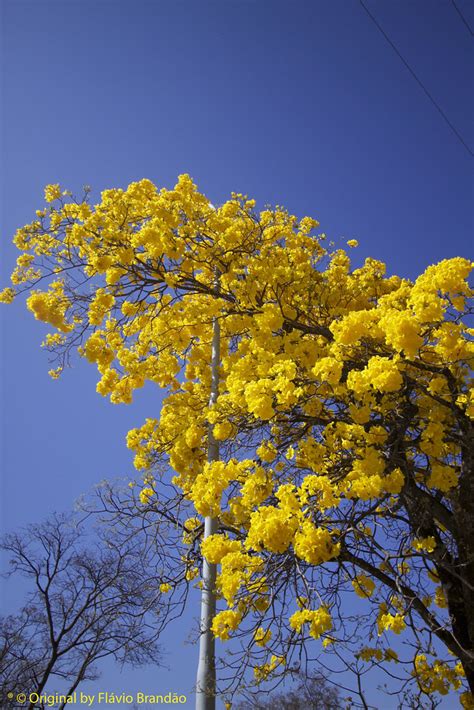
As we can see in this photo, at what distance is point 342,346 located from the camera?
16.0ft

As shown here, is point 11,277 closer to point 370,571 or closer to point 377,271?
point 377,271

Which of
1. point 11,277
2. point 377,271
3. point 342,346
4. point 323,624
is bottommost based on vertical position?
point 323,624

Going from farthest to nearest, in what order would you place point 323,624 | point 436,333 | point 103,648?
point 103,648 < point 436,333 < point 323,624

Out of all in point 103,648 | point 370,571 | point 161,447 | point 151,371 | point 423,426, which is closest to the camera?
point 423,426

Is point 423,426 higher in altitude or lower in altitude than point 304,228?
lower

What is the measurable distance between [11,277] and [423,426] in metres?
4.88

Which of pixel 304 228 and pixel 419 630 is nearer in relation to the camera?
pixel 419 630

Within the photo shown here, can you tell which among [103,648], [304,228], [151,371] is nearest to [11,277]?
[151,371]

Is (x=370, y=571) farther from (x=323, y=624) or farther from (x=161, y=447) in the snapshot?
(x=161, y=447)

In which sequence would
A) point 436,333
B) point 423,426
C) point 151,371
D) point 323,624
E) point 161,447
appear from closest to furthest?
1. point 323,624
2. point 436,333
3. point 423,426
4. point 161,447
5. point 151,371

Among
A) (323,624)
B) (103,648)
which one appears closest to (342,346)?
A: (323,624)

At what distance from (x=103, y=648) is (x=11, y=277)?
29.4ft

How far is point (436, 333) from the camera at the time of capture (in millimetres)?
4785

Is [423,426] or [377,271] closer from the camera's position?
[423,426]
